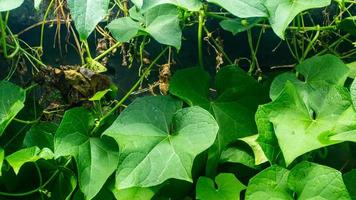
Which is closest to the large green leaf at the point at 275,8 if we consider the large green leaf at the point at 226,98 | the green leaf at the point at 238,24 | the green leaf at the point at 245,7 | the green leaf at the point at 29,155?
Result: the green leaf at the point at 245,7

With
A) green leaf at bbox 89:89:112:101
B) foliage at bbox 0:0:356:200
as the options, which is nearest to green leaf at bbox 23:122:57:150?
foliage at bbox 0:0:356:200

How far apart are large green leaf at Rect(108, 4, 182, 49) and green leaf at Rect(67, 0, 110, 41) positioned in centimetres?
17

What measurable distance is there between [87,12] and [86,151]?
1.01 feet

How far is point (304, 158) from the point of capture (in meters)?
0.99

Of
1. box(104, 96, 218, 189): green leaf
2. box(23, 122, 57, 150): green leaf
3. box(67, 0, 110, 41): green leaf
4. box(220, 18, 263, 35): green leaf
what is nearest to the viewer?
box(67, 0, 110, 41): green leaf

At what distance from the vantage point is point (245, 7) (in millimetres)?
899

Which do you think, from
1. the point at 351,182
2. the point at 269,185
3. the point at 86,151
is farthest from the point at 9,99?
the point at 351,182

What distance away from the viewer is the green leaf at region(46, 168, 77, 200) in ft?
3.67

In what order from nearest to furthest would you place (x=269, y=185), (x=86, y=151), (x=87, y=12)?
(x=87, y=12) → (x=269, y=185) → (x=86, y=151)

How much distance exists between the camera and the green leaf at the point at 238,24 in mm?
1030

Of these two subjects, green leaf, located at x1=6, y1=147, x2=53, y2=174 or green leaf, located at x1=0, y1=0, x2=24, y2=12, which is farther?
green leaf, located at x1=6, y1=147, x2=53, y2=174

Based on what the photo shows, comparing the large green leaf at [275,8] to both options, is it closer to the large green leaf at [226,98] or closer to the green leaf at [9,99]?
the large green leaf at [226,98]

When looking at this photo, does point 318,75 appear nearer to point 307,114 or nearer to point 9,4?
point 307,114

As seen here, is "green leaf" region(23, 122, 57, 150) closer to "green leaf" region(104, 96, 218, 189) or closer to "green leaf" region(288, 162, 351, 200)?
"green leaf" region(104, 96, 218, 189)
